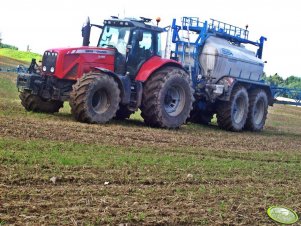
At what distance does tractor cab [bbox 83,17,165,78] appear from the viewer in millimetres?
12992

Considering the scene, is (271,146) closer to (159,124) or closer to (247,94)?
(159,124)

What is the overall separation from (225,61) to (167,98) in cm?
302

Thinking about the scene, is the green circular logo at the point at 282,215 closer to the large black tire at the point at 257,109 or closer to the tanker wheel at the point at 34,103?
the tanker wheel at the point at 34,103

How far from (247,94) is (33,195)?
466 inches

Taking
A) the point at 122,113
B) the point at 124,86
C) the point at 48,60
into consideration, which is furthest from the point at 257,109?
the point at 48,60

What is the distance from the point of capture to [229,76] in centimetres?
1617

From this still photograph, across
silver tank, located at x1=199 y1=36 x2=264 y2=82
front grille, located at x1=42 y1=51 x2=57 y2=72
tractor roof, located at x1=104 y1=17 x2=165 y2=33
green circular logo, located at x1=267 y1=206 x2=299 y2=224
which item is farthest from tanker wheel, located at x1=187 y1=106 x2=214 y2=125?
green circular logo, located at x1=267 y1=206 x2=299 y2=224

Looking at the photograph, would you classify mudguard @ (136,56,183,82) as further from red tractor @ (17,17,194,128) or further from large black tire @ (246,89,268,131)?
large black tire @ (246,89,268,131)

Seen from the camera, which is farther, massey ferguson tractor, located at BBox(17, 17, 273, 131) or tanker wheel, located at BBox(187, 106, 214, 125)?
tanker wheel, located at BBox(187, 106, 214, 125)

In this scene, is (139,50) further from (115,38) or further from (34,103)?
(34,103)

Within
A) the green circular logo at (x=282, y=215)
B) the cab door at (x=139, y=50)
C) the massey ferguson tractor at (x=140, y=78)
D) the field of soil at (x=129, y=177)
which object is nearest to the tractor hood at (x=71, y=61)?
the massey ferguson tractor at (x=140, y=78)

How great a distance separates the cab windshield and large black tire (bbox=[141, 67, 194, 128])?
1.07 meters

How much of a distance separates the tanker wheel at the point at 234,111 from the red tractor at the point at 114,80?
2.19m

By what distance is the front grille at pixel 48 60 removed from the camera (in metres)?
12.3
